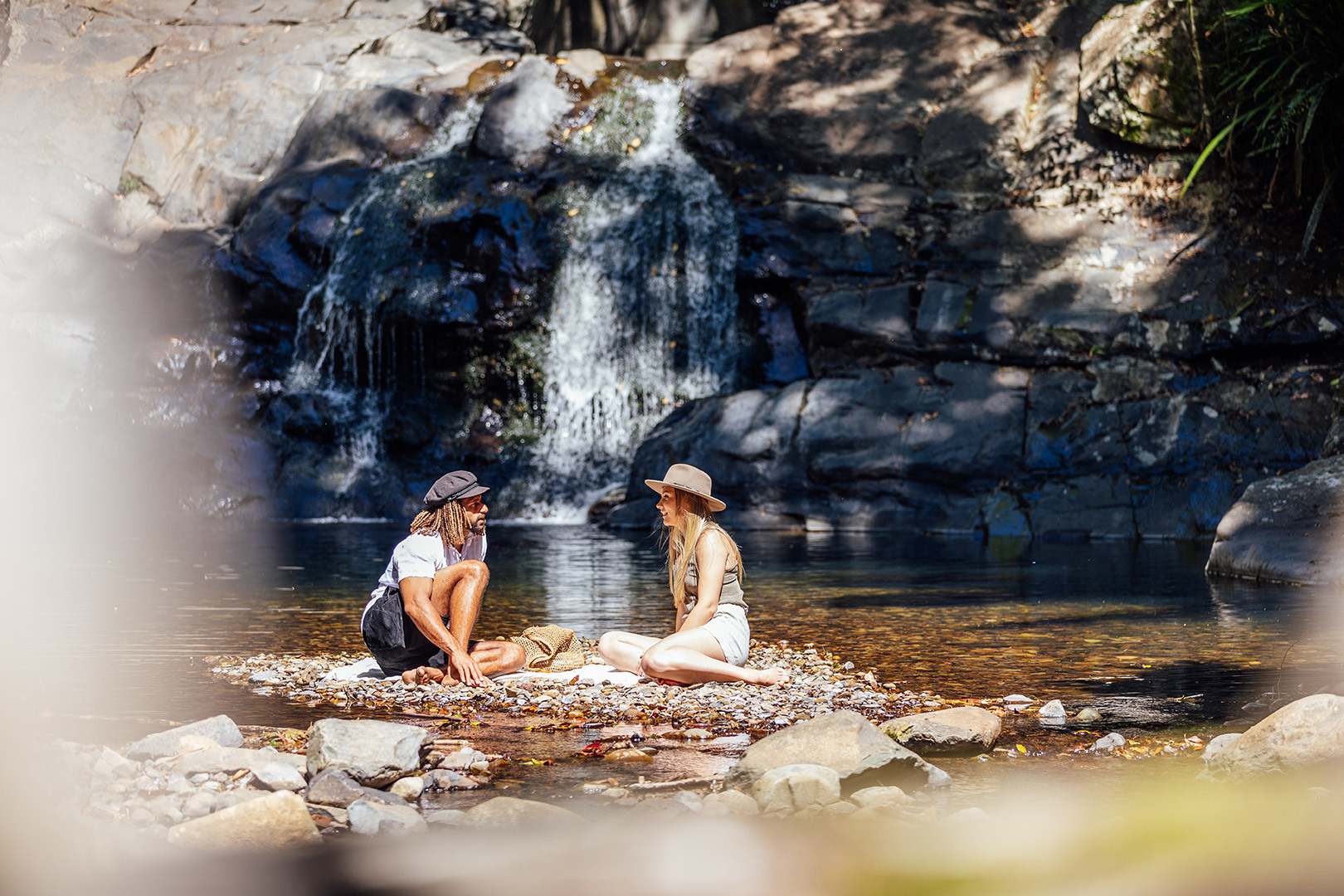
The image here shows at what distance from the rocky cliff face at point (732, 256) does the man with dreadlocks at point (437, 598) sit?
9449mm

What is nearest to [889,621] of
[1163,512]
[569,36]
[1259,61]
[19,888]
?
[19,888]

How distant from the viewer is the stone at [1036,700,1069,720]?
16.6 feet

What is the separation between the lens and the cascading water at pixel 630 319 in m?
18.6

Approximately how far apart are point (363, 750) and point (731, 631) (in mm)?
2296

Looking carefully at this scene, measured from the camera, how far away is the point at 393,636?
6016 millimetres

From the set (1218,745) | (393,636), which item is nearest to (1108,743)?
(1218,745)

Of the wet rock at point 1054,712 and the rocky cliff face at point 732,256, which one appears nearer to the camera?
the wet rock at point 1054,712

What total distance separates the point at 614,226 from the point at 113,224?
9690mm

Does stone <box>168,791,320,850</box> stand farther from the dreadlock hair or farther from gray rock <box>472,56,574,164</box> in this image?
gray rock <box>472,56,574,164</box>

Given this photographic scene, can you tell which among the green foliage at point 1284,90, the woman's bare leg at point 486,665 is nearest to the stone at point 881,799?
the woman's bare leg at point 486,665

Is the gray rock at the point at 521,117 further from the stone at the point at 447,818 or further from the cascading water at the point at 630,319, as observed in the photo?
the stone at the point at 447,818

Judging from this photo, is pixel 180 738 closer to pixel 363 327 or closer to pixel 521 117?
pixel 363 327

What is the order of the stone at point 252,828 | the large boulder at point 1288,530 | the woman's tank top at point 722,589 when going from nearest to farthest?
the stone at point 252,828, the woman's tank top at point 722,589, the large boulder at point 1288,530

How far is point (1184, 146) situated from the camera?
16500 millimetres
